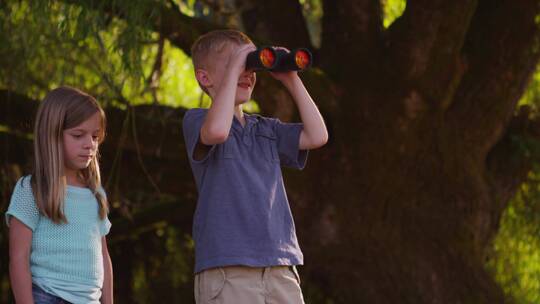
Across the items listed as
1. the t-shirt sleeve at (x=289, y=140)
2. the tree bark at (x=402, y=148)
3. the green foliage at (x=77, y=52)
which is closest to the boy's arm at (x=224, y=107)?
the t-shirt sleeve at (x=289, y=140)

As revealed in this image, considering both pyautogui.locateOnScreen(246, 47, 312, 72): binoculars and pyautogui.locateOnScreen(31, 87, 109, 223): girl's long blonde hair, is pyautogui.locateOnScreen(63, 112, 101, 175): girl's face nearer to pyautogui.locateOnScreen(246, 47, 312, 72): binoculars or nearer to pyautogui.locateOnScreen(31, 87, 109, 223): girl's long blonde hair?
pyautogui.locateOnScreen(31, 87, 109, 223): girl's long blonde hair

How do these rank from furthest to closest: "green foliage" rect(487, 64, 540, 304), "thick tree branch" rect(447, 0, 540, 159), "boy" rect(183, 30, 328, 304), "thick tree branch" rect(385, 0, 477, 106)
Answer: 1. "green foliage" rect(487, 64, 540, 304)
2. "thick tree branch" rect(447, 0, 540, 159)
3. "thick tree branch" rect(385, 0, 477, 106)
4. "boy" rect(183, 30, 328, 304)

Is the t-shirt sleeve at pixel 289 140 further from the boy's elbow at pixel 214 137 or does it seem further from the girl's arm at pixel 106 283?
the girl's arm at pixel 106 283

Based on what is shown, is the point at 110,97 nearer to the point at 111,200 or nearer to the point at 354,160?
the point at 111,200

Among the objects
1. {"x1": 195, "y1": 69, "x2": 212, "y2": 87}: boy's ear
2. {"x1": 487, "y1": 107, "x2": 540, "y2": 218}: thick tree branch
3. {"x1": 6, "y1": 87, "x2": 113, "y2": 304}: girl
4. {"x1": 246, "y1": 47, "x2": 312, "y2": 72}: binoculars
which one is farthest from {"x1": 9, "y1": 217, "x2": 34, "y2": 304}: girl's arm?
{"x1": 487, "y1": 107, "x2": 540, "y2": 218}: thick tree branch

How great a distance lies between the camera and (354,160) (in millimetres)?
6273

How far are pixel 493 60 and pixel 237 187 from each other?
348 cm

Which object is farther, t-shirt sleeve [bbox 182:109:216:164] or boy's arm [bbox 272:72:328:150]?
boy's arm [bbox 272:72:328:150]

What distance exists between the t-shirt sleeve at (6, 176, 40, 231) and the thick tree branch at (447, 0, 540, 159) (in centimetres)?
367

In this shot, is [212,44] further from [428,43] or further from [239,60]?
[428,43]

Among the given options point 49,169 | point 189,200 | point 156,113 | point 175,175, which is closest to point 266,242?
point 49,169

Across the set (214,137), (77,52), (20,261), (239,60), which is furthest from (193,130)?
(77,52)

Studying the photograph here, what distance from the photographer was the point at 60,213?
328 centimetres

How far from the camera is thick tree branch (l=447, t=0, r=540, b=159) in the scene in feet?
21.1
